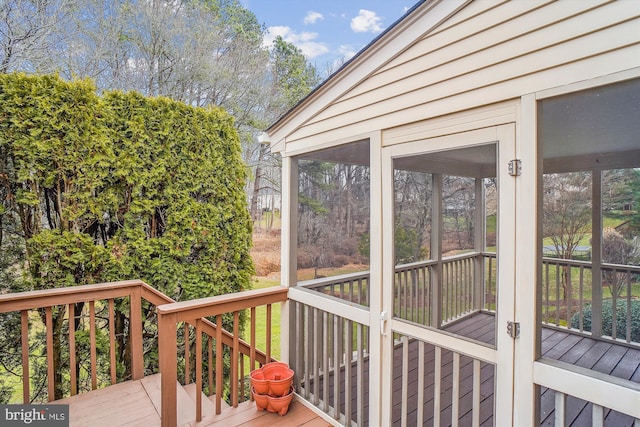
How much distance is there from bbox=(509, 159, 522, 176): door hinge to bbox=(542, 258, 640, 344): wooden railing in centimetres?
46

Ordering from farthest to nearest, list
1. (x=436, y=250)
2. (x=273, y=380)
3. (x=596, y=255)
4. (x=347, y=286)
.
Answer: (x=273, y=380)
(x=347, y=286)
(x=436, y=250)
(x=596, y=255)

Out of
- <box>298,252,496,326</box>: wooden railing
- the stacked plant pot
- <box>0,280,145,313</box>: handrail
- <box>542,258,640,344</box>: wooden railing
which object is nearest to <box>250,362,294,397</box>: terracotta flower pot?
the stacked plant pot

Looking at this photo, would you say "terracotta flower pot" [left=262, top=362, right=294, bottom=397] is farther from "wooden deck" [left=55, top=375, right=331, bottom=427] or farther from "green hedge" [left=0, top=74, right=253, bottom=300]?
"green hedge" [left=0, top=74, right=253, bottom=300]

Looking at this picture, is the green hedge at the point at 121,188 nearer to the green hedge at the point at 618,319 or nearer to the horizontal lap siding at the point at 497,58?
the horizontal lap siding at the point at 497,58

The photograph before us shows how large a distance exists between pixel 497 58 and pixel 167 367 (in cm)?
286

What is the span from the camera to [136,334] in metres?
3.35

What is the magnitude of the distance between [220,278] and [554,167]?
3.76 metres

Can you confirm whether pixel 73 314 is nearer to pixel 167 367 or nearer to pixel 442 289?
pixel 167 367

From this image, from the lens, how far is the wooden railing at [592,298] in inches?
72.4

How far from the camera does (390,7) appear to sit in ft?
35.7

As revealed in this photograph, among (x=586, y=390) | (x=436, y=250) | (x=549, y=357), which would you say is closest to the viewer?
(x=586, y=390)

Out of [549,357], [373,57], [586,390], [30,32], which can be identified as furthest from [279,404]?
[30,32]

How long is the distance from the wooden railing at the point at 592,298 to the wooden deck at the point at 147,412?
75.6 inches

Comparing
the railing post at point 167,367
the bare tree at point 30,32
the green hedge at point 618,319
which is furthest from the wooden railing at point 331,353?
the bare tree at point 30,32
